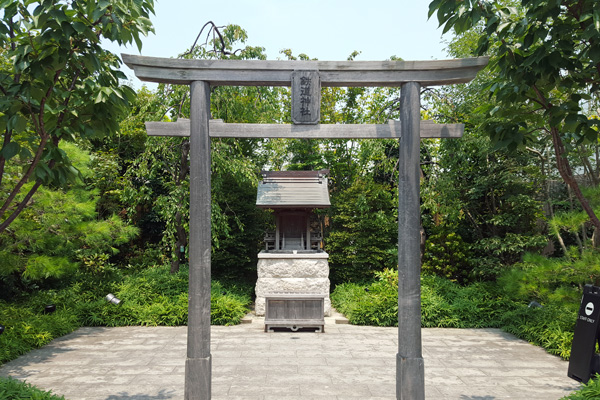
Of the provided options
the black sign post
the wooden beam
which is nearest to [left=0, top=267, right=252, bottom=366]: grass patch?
the wooden beam

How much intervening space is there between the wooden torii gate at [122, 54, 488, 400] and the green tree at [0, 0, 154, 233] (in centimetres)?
51

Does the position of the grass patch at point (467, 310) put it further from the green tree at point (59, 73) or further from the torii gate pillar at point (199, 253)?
the green tree at point (59, 73)

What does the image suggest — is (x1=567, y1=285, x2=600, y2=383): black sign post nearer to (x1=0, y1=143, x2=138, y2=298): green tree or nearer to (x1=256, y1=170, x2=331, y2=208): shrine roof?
(x1=256, y1=170, x2=331, y2=208): shrine roof

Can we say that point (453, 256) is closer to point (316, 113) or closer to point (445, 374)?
point (445, 374)

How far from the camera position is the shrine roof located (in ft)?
36.3

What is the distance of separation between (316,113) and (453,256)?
9.36 meters

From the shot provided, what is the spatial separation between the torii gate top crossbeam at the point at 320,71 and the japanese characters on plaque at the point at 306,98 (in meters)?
0.08

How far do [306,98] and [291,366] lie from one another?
4.22 metres

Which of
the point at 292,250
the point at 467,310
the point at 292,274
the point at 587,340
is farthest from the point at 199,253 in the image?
the point at 467,310

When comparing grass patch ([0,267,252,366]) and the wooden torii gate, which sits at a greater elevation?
the wooden torii gate

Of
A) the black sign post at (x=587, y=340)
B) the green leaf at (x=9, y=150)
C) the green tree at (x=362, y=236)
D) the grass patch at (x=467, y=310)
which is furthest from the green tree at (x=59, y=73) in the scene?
the green tree at (x=362, y=236)

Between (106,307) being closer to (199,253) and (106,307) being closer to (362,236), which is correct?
(199,253)

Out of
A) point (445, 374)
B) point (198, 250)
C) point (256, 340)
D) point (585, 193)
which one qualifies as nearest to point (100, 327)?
point (256, 340)

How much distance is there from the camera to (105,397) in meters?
5.53
